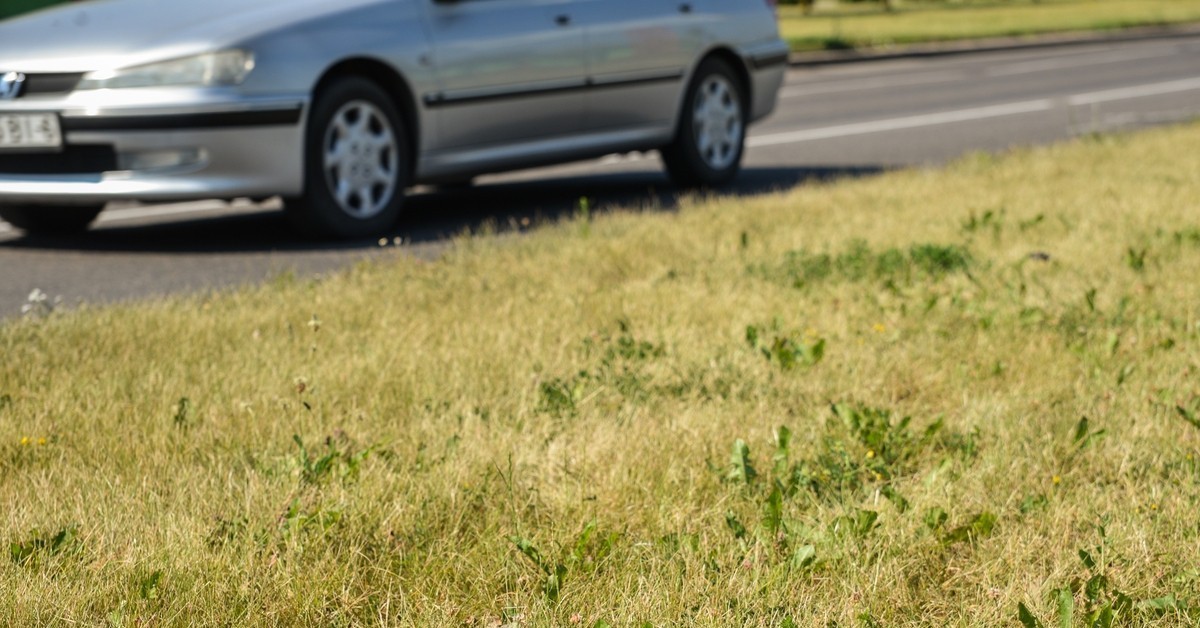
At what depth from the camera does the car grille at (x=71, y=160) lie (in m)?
6.80

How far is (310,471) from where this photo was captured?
325 cm

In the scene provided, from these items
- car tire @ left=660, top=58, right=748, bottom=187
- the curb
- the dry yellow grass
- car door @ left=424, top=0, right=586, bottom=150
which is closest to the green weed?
the dry yellow grass

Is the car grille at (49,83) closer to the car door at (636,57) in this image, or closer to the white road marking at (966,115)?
the car door at (636,57)

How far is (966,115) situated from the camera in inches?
550

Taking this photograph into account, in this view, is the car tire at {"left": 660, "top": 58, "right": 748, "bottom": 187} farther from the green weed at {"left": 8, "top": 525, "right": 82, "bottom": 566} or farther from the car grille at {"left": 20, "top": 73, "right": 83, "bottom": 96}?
the green weed at {"left": 8, "top": 525, "right": 82, "bottom": 566}

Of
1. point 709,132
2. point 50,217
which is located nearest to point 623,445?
point 50,217

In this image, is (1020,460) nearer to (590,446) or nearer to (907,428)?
(907,428)

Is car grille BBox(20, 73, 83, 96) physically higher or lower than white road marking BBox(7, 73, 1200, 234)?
higher

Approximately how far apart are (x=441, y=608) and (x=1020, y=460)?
137 cm

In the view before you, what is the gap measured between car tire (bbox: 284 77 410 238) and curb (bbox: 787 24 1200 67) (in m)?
15.8

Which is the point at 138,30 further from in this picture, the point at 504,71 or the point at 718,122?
the point at 718,122

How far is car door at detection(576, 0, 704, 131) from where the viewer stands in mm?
8352

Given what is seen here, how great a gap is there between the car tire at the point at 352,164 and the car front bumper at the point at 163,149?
13cm

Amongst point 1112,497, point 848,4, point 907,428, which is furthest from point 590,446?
point 848,4
